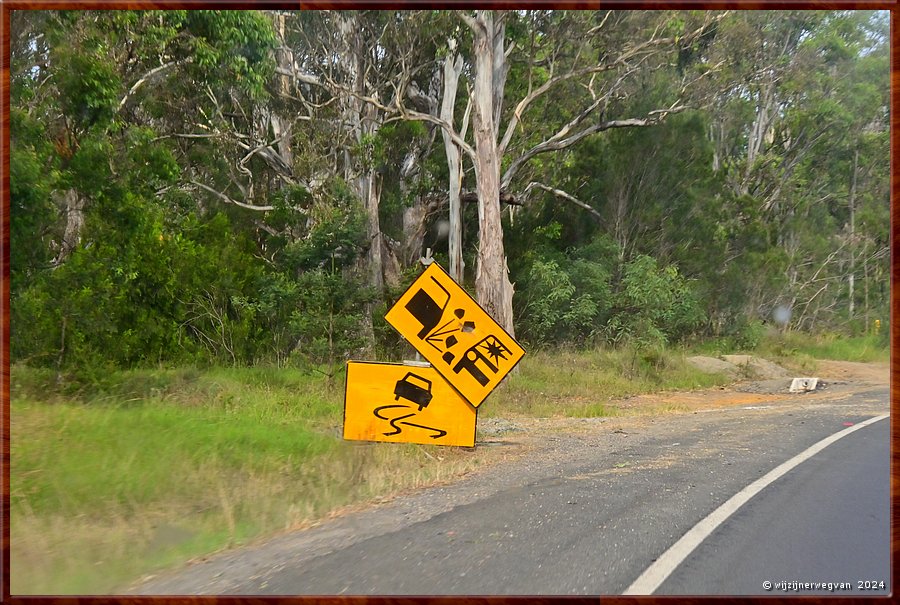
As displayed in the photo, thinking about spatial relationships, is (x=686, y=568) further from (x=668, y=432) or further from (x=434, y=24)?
(x=434, y=24)

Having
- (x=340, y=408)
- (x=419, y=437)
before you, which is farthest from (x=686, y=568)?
(x=340, y=408)

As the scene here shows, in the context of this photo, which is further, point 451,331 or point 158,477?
point 451,331

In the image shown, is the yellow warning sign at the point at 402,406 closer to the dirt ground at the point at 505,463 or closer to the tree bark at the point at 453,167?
the dirt ground at the point at 505,463

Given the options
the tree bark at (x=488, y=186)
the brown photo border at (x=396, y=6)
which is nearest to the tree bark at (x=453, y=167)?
the tree bark at (x=488, y=186)

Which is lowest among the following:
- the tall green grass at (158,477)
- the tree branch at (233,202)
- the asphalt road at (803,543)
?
the asphalt road at (803,543)

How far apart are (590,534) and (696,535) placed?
0.78 m

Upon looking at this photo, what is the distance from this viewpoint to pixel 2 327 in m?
5.48

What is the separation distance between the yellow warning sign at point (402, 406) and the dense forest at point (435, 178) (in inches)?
165

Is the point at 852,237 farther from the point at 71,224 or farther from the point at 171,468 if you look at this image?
the point at 171,468

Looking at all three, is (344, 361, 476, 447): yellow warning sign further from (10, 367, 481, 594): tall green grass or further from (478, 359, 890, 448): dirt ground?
(478, 359, 890, 448): dirt ground

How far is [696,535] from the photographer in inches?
243

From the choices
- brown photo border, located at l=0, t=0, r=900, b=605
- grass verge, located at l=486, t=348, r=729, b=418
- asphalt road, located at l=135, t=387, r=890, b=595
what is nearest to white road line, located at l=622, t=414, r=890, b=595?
asphalt road, located at l=135, t=387, r=890, b=595

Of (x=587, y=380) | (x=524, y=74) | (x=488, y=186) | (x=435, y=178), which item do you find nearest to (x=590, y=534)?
(x=587, y=380)

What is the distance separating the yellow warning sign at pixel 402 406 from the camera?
27.4ft
